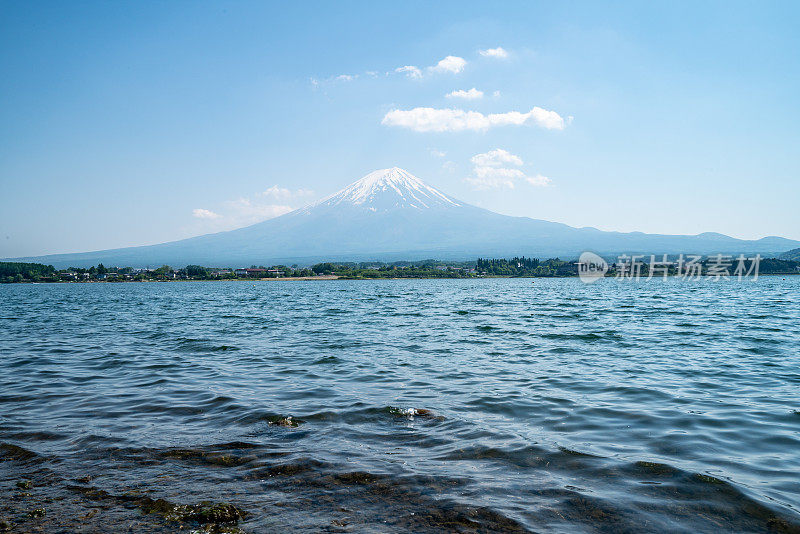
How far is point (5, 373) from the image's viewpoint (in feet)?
44.4

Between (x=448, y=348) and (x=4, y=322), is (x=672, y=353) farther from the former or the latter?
(x=4, y=322)

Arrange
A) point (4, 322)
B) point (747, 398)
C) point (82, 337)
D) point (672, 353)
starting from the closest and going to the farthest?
point (747, 398), point (672, 353), point (82, 337), point (4, 322)

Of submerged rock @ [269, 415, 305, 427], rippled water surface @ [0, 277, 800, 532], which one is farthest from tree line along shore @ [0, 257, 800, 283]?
submerged rock @ [269, 415, 305, 427]

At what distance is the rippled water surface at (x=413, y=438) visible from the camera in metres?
5.17

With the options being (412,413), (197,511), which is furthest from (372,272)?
(197,511)

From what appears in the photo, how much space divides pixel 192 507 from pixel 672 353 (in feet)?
51.4

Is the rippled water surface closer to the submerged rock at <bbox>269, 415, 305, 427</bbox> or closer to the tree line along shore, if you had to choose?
the submerged rock at <bbox>269, 415, 305, 427</bbox>

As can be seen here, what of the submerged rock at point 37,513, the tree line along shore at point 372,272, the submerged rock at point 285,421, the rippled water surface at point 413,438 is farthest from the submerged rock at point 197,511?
the tree line along shore at point 372,272

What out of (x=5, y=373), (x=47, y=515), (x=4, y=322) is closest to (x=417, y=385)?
(x=47, y=515)

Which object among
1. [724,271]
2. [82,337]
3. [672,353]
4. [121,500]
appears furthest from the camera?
[724,271]

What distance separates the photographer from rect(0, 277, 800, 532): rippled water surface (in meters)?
5.17

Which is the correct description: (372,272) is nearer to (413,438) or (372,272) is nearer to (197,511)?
(413,438)

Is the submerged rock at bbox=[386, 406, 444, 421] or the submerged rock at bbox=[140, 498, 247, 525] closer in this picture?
the submerged rock at bbox=[140, 498, 247, 525]

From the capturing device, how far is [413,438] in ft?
25.1
